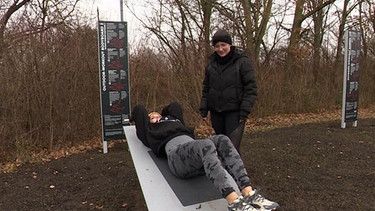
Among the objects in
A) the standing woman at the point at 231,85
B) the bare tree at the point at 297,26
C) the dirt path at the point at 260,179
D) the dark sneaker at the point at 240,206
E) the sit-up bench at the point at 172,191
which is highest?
the bare tree at the point at 297,26

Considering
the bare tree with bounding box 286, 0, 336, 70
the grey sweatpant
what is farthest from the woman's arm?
the bare tree with bounding box 286, 0, 336, 70

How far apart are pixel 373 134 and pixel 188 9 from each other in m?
6.27

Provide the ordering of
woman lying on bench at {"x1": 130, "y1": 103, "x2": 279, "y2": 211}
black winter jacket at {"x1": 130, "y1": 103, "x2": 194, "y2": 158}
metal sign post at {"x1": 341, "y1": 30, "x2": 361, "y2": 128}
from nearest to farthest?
woman lying on bench at {"x1": 130, "y1": 103, "x2": 279, "y2": 211}, black winter jacket at {"x1": 130, "y1": 103, "x2": 194, "y2": 158}, metal sign post at {"x1": 341, "y1": 30, "x2": 361, "y2": 128}

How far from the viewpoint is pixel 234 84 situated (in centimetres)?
349

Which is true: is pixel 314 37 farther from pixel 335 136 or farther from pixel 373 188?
pixel 373 188

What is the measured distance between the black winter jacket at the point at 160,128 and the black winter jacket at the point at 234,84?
48cm

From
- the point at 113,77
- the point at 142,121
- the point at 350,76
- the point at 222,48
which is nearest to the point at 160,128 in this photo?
the point at 142,121

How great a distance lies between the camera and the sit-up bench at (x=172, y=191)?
2.41 meters

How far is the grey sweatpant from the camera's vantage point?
7.70 feet

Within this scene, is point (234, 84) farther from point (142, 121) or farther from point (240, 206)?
point (240, 206)

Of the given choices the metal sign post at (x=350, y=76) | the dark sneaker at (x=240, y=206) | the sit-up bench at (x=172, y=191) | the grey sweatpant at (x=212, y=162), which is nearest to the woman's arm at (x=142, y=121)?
the sit-up bench at (x=172, y=191)

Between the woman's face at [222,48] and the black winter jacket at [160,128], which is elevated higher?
the woman's face at [222,48]

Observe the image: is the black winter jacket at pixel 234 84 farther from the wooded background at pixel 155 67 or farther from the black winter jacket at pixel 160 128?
the wooded background at pixel 155 67

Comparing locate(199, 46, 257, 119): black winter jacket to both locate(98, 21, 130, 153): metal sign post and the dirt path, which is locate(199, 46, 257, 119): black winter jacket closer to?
the dirt path
